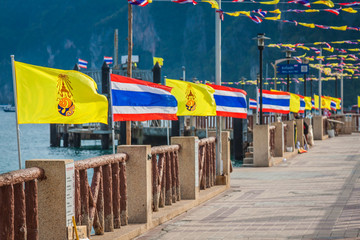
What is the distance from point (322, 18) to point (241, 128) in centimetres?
12139

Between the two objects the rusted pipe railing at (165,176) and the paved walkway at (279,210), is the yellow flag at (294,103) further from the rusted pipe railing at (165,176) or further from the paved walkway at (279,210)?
the rusted pipe railing at (165,176)

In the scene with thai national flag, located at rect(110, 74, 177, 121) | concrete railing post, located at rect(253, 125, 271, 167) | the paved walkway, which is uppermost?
thai national flag, located at rect(110, 74, 177, 121)

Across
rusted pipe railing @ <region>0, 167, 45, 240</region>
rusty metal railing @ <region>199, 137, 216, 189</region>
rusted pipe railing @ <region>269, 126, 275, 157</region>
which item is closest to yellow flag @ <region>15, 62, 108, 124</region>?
rusted pipe railing @ <region>0, 167, 45, 240</region>

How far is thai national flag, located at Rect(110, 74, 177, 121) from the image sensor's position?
36.2 feet

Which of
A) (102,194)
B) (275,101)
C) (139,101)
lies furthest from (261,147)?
(102,194)

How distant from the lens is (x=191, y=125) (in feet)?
183

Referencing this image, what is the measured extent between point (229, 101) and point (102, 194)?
28.6 feet

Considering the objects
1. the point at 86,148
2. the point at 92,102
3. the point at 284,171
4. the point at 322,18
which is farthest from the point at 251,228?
the point at 322,18

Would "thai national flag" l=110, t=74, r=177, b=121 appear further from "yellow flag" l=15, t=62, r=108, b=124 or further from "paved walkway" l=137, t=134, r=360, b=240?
"paved walkway" l=137, t=134, r=360, b=240

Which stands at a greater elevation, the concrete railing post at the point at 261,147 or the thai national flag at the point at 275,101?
the thai national flag at the point at 275,101

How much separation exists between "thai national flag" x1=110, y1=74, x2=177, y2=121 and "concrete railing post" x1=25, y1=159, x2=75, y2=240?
2849 mm

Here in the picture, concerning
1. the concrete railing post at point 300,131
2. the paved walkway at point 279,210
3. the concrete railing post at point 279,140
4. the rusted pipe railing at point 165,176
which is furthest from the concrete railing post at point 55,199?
the concrete railing post at point 300,131

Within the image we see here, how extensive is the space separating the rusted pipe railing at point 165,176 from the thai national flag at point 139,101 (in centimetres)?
65

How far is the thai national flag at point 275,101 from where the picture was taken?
1155 inches
